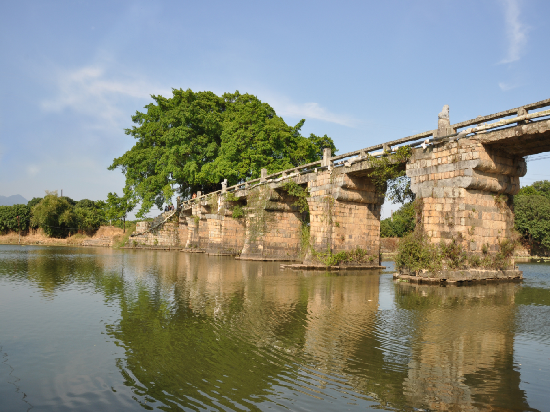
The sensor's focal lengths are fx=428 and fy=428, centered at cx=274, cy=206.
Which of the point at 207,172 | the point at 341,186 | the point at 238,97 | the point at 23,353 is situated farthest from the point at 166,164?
the point at 23,353

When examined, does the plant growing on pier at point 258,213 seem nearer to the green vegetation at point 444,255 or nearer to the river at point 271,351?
the green vegetation at point 444,255

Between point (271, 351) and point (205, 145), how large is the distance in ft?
107

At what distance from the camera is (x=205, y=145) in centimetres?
3716

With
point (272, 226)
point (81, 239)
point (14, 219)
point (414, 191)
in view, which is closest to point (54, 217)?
point (81, 239)

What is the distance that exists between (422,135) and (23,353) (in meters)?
12.9

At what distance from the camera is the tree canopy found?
3297 cm

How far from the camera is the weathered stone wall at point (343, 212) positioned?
1897 centimetres

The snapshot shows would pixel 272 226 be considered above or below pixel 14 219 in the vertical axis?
below

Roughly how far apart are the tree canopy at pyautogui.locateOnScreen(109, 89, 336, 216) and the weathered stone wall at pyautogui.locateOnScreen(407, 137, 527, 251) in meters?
19.2

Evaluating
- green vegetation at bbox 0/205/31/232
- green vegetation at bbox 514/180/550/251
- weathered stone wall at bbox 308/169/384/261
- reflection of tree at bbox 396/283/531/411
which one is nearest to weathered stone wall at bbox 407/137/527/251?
reflection of tree at bbox 396/283/531/411

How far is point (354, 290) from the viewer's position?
1230cm

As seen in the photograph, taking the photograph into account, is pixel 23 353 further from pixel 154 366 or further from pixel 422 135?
pixel 422 135

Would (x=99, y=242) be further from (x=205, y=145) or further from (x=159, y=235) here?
(x=205, y=145)

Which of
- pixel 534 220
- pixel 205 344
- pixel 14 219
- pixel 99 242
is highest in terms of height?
pixel 534 220
